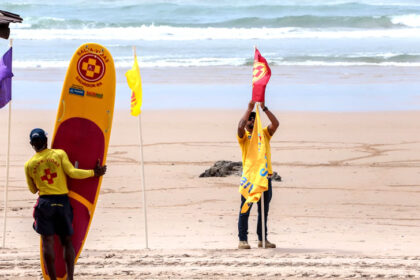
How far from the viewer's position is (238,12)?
50.9 metres

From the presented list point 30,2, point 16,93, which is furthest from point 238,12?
point 16,93

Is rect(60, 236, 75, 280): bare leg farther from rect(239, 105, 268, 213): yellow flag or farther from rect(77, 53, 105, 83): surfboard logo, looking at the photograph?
rect(239, 105, 268, 213): yellow flag

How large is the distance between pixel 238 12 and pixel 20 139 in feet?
122

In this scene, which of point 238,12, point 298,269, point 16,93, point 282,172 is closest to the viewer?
point 298,269

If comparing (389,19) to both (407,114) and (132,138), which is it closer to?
(407,114)

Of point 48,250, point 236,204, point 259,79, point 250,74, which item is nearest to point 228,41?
point 250,74

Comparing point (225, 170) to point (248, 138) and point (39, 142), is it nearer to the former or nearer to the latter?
point (248, 138)

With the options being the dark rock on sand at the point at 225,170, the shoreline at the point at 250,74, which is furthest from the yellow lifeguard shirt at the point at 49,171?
the shoreline at the point at 250,74

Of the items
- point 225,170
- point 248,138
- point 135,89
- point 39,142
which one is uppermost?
point 135,89

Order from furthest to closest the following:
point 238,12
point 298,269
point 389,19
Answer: point 238,12 → point 389,19 → point 298,269

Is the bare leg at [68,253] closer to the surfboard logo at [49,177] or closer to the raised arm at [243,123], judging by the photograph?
the surfboard logo at [49,177]

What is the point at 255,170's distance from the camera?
7902mm

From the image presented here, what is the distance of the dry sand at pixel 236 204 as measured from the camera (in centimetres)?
744

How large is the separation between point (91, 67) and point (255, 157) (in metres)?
1.79
